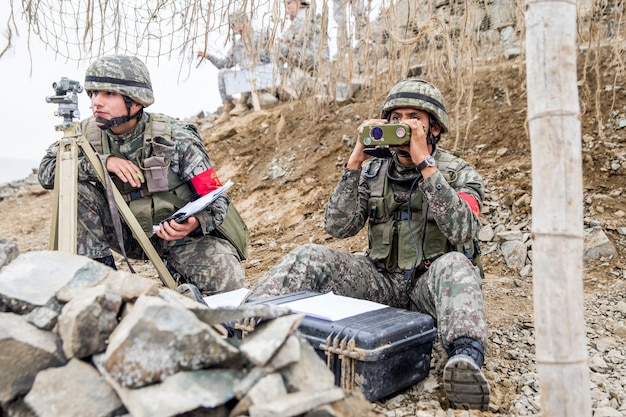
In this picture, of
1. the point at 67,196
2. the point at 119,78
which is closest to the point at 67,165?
the point at 67,196

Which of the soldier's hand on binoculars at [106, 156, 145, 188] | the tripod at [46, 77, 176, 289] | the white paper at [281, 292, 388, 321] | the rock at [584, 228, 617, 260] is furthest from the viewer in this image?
the rock at [584, 228, 617, 260]

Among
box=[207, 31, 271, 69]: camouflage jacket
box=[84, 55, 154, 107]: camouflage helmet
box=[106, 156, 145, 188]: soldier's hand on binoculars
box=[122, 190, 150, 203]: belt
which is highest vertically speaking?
box=[207, 31, 271, 69]: camouflage jacket

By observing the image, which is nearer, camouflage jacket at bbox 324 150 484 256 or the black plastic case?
the black plastic case

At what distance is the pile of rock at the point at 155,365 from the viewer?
1.50 m

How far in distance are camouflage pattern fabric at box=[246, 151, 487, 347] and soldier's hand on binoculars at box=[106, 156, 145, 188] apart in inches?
42.6

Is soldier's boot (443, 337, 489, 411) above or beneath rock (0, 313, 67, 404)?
beneath

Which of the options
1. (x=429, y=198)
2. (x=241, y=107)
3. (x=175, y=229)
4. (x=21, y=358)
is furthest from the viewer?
(x=241, y=107)

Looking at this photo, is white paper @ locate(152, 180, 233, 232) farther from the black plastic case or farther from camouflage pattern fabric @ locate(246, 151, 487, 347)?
the black plastic case

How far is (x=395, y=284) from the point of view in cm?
314

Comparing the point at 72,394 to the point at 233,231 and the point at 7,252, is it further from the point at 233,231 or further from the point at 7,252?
the point at 233,231

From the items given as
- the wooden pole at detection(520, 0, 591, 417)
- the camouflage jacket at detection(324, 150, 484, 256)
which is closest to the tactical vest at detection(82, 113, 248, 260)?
the camouflage jacket at detection(324, 150, 484, 256)

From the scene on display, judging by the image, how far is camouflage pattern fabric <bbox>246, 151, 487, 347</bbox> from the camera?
2.59m

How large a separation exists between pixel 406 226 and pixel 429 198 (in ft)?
1.02

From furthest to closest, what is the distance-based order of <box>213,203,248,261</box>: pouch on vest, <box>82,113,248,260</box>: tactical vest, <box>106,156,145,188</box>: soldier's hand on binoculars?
<box>213,203,248,261</box>: pouch on vest, <box>82,113,248,260</box>: tactical vest, <box>106,156,145,188</box>: soldier's hand on binoculars
